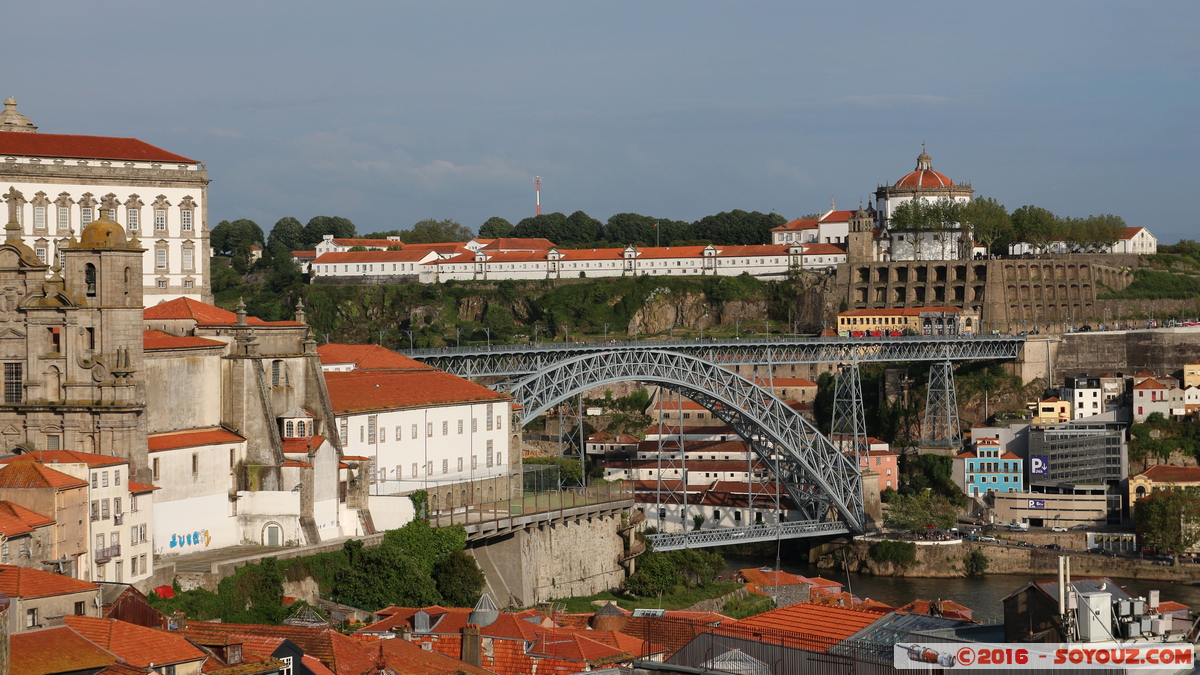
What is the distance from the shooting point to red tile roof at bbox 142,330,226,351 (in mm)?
35938

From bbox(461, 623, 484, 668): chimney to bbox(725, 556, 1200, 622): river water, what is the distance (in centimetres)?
2596

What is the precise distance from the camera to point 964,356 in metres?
77.1

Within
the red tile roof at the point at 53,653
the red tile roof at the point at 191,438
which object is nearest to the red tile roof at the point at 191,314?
the red tile roof at the point at 191,438

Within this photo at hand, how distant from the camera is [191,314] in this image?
4091cm

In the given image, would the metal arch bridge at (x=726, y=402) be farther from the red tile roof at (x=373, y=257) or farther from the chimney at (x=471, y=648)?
the red tile roof at (x=373, y=257)

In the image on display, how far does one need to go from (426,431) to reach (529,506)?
136 inches

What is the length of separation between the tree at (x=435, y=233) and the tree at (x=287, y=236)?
7.71 meters

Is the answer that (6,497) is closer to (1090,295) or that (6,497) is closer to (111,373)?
(111,373)

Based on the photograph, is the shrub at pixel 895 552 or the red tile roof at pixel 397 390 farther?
the shrub at pixel 895 552

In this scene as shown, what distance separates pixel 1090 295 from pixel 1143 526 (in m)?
30.8

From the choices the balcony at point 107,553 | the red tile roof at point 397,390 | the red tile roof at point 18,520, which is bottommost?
the balcony at point 107,553

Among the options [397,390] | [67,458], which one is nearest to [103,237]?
[67,458]

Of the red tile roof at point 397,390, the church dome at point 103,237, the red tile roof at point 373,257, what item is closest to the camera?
the church dome at point 103,237

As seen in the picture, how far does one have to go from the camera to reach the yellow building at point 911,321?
8538 centimetres
